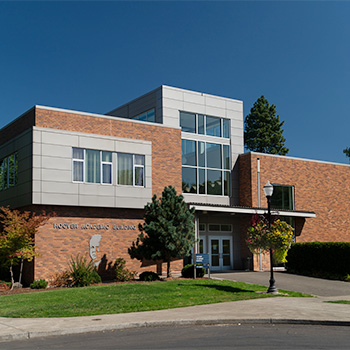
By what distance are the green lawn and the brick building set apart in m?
5.13

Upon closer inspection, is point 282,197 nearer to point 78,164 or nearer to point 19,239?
point 78,164

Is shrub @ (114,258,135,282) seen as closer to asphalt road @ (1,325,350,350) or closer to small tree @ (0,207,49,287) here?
small tree @ (0,207,49,287)

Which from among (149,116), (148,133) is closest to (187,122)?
(149,116)

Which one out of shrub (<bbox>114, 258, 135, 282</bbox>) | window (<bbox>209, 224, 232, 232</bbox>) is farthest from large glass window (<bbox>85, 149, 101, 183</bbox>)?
window (<bbox>209, 224, 232, 232</bbox>)

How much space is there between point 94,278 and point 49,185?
5.12m

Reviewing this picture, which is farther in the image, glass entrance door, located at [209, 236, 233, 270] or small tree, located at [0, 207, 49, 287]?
glass entrance door, located at [209, 236, 233, 270]

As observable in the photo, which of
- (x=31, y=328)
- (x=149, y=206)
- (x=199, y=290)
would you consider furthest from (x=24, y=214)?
(x=31, y=328)

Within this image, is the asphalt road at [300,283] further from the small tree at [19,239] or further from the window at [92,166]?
the small tree at [19,239]

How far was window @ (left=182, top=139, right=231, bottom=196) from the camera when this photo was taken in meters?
31.8

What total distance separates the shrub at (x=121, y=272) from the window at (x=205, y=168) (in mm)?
7459

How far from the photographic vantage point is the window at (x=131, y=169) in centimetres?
2697

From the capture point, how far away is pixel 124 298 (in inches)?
709

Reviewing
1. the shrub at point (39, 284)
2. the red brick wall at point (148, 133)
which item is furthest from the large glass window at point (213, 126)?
the shrub at point (39, 284)

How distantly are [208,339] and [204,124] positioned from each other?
76.3 ft
